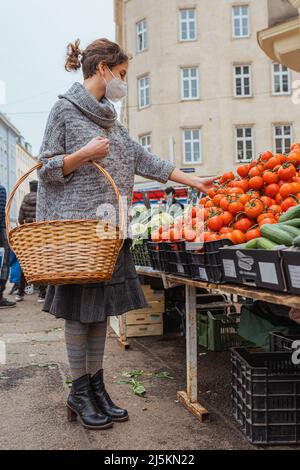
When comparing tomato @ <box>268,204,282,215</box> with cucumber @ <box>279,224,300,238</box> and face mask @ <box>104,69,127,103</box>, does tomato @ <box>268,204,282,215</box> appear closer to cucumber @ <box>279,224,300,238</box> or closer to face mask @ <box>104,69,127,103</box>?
→ cucumber @ <box>279,224,300,238</box>

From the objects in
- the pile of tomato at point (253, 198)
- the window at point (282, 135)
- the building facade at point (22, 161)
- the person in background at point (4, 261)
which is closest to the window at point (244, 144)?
the window at point (282, 135)

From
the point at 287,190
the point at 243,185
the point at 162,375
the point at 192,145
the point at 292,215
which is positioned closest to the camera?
the point at 292,215

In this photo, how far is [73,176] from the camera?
288cm

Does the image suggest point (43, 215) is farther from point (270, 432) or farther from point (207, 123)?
point (207, 123)

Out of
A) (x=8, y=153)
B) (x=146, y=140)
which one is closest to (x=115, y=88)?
(x=146, y=140)

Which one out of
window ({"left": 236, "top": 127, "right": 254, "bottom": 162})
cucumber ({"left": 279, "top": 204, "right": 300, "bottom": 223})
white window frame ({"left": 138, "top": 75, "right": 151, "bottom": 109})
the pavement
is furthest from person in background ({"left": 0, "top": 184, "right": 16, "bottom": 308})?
white window frame ({"left": 138, "top": 75, "right": 151, "bottom": 109})

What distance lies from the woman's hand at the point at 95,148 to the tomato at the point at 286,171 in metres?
1.28

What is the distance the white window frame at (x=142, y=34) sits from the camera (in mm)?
24547

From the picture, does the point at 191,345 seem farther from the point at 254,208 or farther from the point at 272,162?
the point at 272,162

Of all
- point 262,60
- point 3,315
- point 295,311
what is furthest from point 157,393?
point 262,60

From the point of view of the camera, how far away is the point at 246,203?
10.9ft

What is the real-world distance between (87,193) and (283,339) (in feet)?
4.51

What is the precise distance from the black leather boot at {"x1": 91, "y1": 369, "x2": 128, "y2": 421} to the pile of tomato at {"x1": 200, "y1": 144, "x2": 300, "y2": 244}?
1.04 meters

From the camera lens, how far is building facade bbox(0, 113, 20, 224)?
51672 mm
